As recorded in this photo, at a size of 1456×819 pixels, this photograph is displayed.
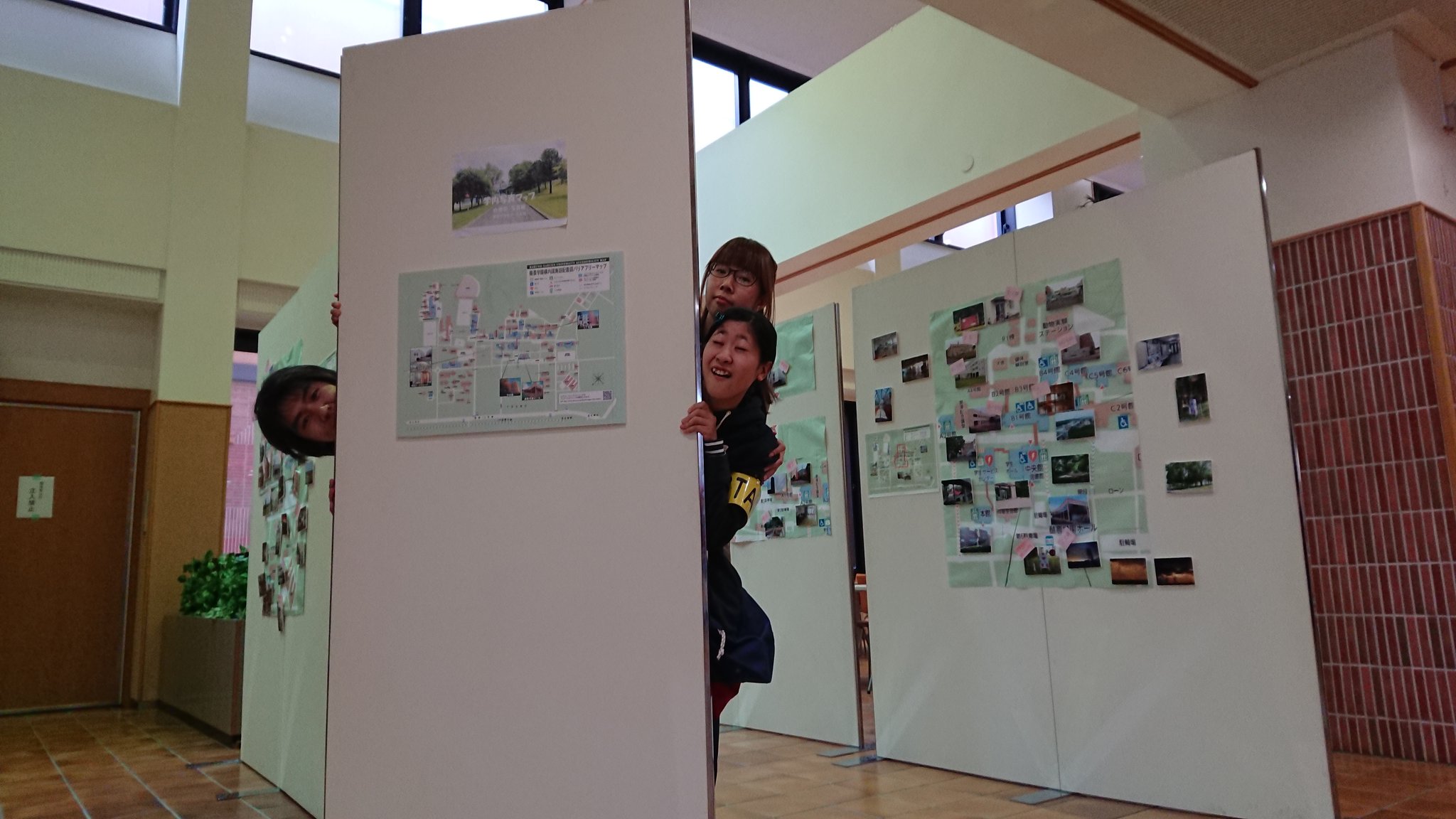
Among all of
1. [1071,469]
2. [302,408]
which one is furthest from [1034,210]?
[302,408]

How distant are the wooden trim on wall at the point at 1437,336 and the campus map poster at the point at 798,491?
2400mm

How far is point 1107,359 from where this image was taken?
10.6 feet

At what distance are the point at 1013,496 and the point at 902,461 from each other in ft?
1.92

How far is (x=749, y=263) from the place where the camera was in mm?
2244

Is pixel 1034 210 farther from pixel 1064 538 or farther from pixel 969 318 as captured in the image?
pixel 1064 538

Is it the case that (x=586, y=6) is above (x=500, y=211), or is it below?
above

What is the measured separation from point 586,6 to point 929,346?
2336 mm

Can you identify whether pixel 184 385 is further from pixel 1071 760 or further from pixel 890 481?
pixel 1071 760

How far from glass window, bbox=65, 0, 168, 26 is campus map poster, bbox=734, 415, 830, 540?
6334mm

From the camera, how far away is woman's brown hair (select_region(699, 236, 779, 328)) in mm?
2244

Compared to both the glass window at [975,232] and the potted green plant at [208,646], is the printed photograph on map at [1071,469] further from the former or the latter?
the glass window at [975,232]

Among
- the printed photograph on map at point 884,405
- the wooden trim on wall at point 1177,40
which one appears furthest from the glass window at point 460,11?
the wooden trim on wall at point 1177,40

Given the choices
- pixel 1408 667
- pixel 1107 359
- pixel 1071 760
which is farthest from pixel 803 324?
pixel 1408 667

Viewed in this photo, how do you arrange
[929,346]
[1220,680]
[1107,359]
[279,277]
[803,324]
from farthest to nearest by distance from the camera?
[279,277], [803,324], [929,346], [1107,359], [1220,680]
